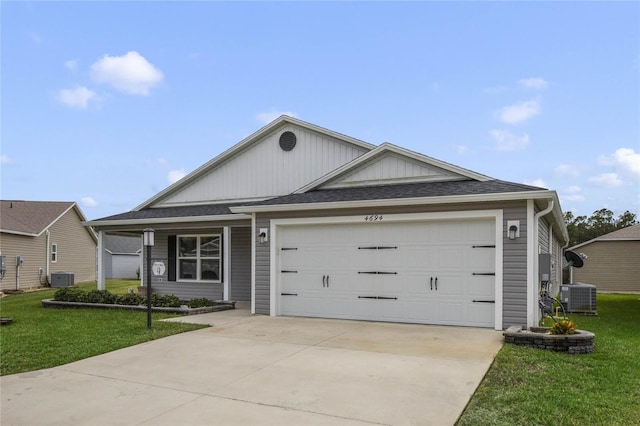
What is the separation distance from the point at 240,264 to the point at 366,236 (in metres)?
5.54

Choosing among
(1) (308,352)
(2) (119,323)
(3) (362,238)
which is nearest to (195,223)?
(2) (119,323)

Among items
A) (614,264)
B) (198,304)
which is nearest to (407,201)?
(198,304)

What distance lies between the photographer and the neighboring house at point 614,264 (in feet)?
81.9

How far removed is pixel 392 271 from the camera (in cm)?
995

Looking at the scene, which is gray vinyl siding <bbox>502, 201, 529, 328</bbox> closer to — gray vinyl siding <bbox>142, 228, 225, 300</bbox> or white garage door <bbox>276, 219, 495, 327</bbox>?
white garage door <bbox>276, 219, 495, 327</bbox>

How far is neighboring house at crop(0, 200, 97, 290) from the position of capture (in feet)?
71.4

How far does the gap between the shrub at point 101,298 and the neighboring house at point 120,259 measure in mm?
21550

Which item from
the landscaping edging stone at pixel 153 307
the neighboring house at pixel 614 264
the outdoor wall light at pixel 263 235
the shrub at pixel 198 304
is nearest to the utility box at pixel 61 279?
the landscaping edging stone at pixel 153 307

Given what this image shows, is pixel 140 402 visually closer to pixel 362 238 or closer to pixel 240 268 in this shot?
pixel 362 238

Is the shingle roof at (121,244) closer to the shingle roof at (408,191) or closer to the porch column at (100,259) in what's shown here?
the porch column at (100,259)

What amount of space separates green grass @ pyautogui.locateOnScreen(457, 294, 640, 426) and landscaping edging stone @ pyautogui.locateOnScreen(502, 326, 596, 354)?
0.48ft

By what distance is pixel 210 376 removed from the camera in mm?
5762

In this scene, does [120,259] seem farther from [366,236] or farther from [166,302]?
[366,236]

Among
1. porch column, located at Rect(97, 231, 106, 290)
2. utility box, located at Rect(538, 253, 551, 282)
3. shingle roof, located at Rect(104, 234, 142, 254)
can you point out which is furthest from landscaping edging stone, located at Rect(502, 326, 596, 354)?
shingle roof, located at Rect(104, 234, 142, 254)
